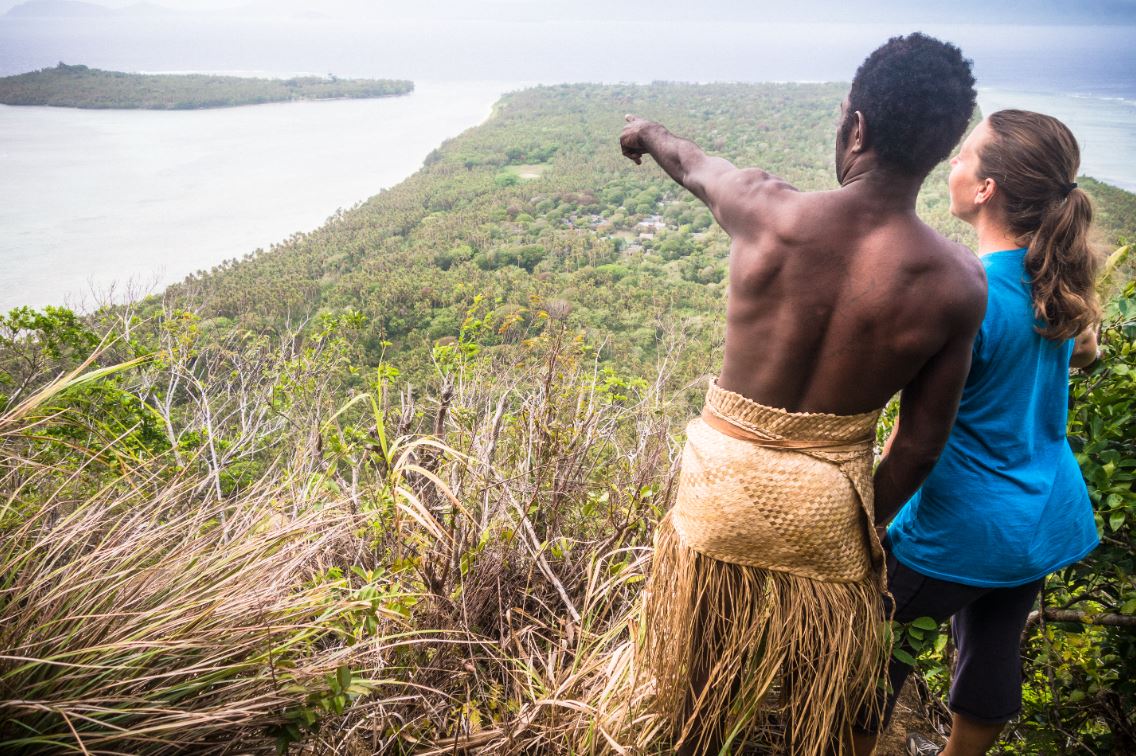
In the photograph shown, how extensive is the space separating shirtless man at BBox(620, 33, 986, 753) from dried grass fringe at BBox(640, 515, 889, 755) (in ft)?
0.94

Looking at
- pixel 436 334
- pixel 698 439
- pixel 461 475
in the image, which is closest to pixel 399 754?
pixel 461 475

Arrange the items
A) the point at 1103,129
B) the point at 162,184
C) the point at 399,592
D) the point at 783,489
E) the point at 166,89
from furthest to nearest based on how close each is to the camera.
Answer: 1. the point at 166,89
2. the point at 162,184
3. the point at 1103,129
4. the point at 399,592
5. the point at 783,489

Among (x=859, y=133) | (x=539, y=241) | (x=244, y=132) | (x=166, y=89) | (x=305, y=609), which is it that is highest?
(x=166, y=89)

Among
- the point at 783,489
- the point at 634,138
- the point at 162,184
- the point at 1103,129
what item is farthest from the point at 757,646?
the point at 162,184

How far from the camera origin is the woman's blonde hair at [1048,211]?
3.48ft

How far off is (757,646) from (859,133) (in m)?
0.89

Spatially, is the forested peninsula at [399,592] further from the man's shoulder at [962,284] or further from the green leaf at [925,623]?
the man's shoulder at [962,284]

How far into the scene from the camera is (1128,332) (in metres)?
1.44

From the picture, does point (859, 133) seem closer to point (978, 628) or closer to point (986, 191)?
point (986, 191)

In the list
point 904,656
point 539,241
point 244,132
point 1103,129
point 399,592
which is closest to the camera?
point 904,656

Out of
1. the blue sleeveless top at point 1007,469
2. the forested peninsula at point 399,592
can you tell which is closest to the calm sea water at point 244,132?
the blue sleeveless top at point 1007,469

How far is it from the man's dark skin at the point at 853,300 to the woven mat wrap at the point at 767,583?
2.3 inches

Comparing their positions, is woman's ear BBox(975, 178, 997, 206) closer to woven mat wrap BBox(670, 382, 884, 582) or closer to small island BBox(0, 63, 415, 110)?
woven mat wrap BBox(670, 382, 884, 582)

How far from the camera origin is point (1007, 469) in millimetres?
1120
